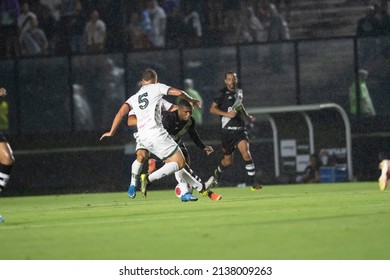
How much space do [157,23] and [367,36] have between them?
555 centimetres

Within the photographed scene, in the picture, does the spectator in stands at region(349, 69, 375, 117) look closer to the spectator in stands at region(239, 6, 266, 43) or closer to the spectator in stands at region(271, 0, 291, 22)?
the spectator in stands at region(239, 6, 266, 43)

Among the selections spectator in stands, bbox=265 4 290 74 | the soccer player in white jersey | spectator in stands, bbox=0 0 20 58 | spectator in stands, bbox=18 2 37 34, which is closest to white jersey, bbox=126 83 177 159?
the soccer player in white jersey

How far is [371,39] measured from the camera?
28750 millimetres

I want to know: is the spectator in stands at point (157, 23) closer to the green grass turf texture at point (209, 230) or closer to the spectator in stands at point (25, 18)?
the spectator in stands at point (25, 18)

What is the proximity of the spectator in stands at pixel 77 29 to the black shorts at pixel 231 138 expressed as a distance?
7197 millimetres

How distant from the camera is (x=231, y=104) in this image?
24.7 m

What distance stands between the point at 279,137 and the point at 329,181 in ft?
6.41

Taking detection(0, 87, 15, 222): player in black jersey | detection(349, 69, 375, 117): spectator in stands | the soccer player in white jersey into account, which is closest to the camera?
detection(0, 87, 15, 222): player in black jersey

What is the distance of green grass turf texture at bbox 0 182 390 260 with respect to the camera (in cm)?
1173

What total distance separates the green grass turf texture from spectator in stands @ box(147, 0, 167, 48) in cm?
966

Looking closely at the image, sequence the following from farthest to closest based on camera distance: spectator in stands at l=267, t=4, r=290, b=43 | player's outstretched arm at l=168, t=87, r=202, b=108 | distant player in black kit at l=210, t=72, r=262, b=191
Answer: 1. spectator in stands at l=267, t=4, r=290, b=43
2. distant player in black kit at l=210, t=72, r=262, b=191
3. player's outstretched arm at l=168, t=87, r=202, b=108

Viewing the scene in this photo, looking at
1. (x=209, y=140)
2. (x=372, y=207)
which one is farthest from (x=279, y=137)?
(x=372, y=207)

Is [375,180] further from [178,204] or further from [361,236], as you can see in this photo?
[361,236]

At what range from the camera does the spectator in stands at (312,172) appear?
29.8 meters
